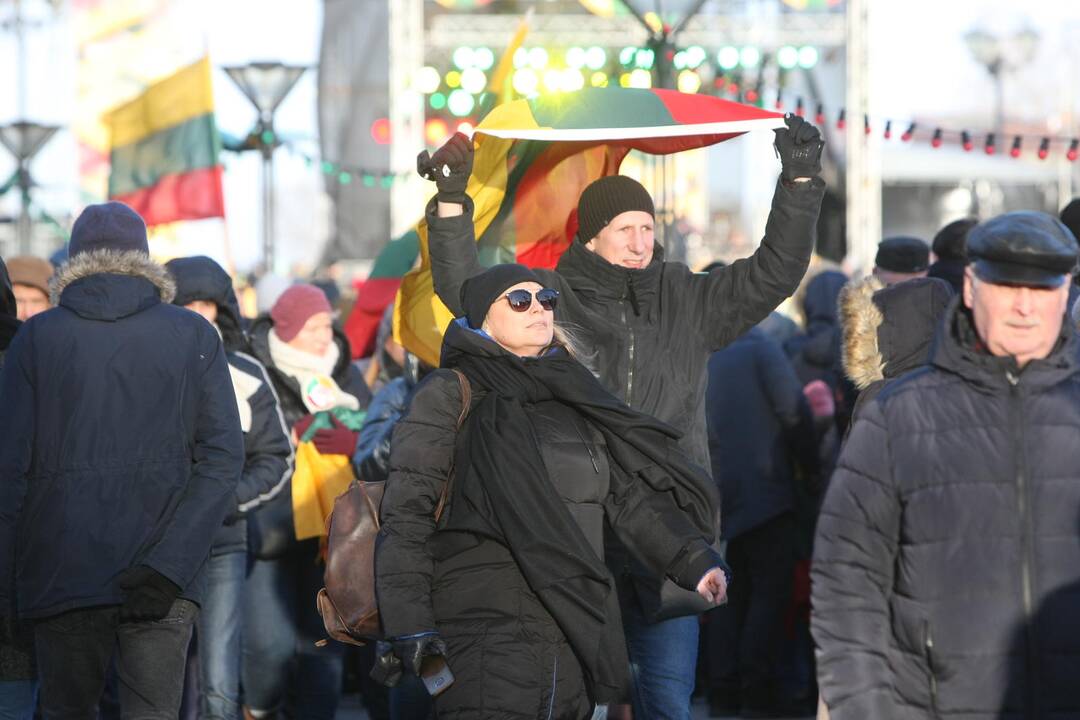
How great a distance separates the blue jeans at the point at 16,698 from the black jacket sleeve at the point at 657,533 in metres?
1.93

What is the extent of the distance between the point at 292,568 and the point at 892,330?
3.43 m

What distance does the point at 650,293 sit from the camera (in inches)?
254

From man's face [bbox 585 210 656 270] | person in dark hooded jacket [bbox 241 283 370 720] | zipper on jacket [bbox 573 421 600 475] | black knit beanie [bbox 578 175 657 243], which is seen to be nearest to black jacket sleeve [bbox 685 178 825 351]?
man's face [bbox 585 210 656 270]

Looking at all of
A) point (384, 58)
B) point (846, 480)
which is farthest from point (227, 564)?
point (384, 58)

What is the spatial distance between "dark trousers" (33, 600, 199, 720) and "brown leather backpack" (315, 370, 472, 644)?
20.0 inches

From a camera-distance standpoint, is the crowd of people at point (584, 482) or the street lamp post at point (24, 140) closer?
the crowd of people at point (584, 482)

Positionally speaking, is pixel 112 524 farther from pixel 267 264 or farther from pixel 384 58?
pixel 384 58

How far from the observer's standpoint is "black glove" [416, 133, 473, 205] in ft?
21.4

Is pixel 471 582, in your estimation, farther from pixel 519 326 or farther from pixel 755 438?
pixel 755 438

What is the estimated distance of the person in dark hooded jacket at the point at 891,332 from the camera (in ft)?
20.1

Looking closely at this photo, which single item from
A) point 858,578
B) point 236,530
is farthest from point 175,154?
point 858,578

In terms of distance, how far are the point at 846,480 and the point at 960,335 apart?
1.26ft

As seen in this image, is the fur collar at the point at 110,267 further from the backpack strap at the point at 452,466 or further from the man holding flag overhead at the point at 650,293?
the backpack strap at the point at 452,466

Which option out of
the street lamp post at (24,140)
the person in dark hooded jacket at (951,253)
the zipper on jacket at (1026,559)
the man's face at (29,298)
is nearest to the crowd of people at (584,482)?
the zipper on jacket at (1026,559)
